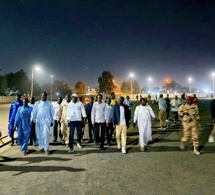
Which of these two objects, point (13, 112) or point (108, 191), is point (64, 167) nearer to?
point (108, 191)

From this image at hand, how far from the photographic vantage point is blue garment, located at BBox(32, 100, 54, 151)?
33.3 feet

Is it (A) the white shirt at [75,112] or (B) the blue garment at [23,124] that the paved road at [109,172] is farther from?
(A) the white shirt at [75,112]

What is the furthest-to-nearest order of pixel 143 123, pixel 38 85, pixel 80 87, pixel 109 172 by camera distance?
pixel 80 87
pixel 38 85
pixel 143 123
pixel 109 172

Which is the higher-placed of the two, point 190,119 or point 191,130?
point 190,119

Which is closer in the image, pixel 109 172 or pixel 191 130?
pixel 109 172

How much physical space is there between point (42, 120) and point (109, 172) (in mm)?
Result: 3878

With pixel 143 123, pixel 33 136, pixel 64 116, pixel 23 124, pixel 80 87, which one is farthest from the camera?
pixel 80 87

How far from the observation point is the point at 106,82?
118938 millimetres

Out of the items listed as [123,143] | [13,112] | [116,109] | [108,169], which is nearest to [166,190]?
[108,169]

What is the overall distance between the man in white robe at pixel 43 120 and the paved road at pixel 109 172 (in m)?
0.50

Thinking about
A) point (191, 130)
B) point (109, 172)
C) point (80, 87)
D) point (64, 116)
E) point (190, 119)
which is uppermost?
point (80, 87)

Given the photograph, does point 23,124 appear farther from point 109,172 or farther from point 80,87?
point 80,87

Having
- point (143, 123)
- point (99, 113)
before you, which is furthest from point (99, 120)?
point (143, 123)

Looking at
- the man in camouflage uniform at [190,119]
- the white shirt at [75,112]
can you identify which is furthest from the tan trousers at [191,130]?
the white shirt at [75,112]
